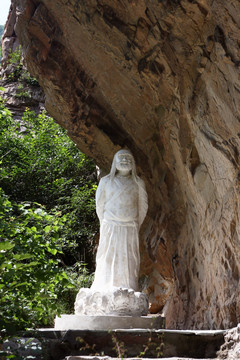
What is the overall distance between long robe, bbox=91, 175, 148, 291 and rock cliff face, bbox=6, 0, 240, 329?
92 cm

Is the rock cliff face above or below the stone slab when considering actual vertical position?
above

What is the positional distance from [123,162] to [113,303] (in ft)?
7.10

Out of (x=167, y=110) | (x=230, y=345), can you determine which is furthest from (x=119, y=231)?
(x=230, y=345)

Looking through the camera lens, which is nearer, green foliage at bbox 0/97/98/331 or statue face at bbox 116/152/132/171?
statue face at bbox 116/152/132/171

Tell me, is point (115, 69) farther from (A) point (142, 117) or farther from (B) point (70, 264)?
(B) point (70, 264)

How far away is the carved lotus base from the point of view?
18.6 ft

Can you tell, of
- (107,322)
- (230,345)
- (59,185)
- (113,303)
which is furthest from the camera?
(59,185)

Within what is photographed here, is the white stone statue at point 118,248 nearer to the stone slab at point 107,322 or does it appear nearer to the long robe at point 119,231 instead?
the long robe at point 119,231

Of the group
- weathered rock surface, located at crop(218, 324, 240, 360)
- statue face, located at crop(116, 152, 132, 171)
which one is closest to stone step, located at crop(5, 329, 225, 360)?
weathered rock surface, located at crop(218, 324, 240, 360)

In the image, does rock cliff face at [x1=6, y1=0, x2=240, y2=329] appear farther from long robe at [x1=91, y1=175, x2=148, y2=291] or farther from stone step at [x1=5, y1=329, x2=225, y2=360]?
long robe at [x1=91, y1=175, x2=148, y2=291]

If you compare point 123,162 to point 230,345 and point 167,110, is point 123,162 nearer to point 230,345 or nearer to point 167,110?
point 167,110

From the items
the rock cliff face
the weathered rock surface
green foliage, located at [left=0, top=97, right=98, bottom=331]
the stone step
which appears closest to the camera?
the weathered rock surface


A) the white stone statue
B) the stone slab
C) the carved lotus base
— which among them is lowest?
the stone slab

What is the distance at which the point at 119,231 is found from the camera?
6574mm
